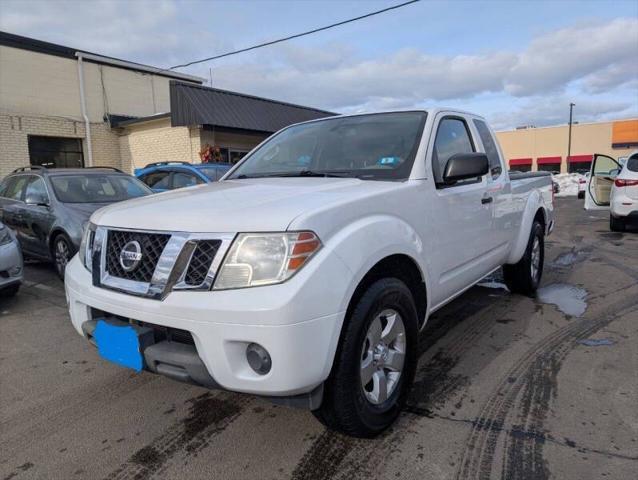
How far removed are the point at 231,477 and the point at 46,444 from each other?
1.09m

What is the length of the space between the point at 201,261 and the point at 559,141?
48689mm

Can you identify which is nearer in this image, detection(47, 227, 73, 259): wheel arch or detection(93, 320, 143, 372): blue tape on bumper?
detection(93, 320, 143, 372): blue tape on bumper

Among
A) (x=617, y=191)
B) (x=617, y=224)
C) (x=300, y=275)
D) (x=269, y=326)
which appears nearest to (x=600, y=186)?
(x=617, y=224)

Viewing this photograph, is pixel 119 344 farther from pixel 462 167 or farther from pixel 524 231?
pixel 524 231

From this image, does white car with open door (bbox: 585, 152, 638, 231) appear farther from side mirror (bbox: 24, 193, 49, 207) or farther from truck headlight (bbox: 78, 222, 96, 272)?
side mirror (bbox: 24, 193, 49, 207)

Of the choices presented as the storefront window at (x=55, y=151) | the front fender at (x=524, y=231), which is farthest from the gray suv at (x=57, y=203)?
the storefront window at (x=55, y=151)

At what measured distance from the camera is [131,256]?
2.35 metres

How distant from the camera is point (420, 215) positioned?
2854mm

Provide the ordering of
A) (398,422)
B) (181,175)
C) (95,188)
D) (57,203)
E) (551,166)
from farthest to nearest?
1. (551,166)
2. (181,175)
3. (95,188)
4. (57,203)
5. (398,422)

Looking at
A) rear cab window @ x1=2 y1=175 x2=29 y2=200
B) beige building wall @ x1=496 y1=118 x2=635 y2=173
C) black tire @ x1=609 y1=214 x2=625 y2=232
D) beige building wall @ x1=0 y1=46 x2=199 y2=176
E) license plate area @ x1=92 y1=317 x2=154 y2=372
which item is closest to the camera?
license plate area @ x1=92 y1=317 x2=154 y2=372

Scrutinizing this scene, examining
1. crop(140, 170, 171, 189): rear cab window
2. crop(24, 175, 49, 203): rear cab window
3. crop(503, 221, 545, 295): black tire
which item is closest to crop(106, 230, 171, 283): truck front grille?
crop(503, 221, 545, 295): black tire

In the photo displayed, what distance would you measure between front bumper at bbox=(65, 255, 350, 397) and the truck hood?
28 cm

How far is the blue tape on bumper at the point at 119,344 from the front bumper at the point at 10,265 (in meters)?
3.25

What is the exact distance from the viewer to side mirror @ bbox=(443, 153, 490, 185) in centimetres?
299
